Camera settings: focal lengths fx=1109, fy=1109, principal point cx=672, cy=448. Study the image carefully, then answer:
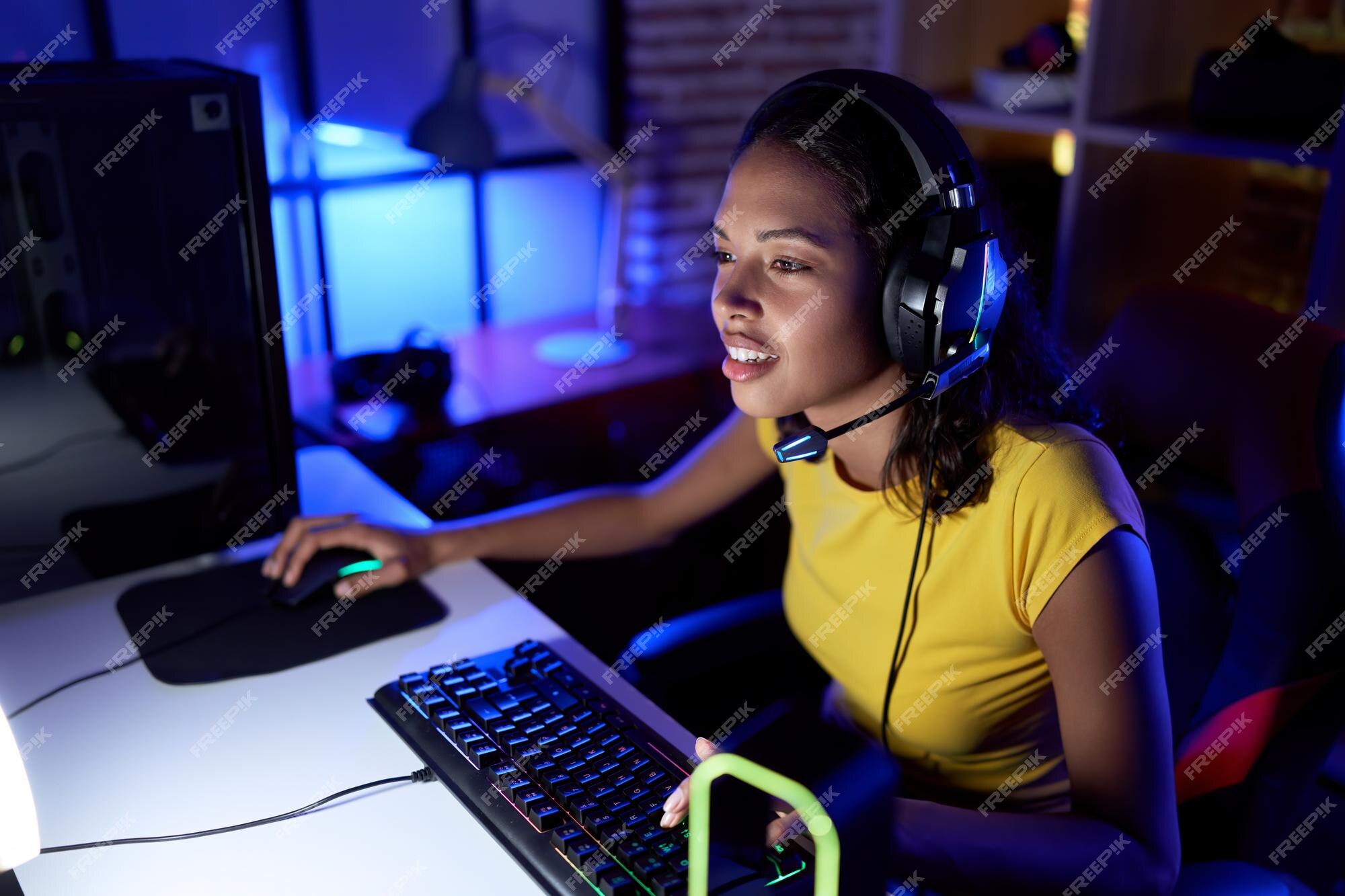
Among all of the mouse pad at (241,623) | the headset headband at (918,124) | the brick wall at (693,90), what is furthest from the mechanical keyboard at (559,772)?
the brick wall at (693,90)

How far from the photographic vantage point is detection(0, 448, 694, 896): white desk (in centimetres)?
80

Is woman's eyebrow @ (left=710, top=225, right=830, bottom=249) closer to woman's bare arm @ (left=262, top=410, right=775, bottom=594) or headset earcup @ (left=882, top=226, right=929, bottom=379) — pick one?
headset earcup @ (left=882, top=226, right=929, bottom=379)

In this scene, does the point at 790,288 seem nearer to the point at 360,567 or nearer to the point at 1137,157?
the point at 360,567

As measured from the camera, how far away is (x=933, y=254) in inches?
35.0

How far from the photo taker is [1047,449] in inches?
Answer: 38.3

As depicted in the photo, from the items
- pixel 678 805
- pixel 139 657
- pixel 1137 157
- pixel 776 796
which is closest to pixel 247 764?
pixel 139 657

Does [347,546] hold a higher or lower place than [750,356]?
lower

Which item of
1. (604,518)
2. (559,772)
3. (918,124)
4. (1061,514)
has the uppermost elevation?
(918,124)

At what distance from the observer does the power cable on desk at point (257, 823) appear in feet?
2.73

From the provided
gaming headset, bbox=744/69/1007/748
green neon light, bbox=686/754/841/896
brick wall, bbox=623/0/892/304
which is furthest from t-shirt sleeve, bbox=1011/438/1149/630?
brick wall, bbox=623/0/892/304

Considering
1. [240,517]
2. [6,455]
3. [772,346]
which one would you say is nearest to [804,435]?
[772,346]

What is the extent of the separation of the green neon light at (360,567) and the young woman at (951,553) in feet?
0.05

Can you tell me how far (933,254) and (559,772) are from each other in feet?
1.65

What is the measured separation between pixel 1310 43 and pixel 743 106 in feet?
4.41
